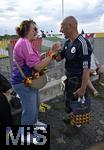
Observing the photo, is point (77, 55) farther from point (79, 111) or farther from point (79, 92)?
point (79, 111)

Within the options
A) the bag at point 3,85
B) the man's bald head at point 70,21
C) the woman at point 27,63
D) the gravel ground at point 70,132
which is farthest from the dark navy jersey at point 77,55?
the bag at point 3,85

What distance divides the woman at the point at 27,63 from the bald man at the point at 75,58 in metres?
0.37

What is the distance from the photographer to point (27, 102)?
5625 millimetres

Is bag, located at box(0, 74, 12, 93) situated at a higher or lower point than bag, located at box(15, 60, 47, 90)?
higher

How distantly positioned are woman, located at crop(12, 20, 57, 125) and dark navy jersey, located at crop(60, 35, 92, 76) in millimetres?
331

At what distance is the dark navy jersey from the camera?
5621 millimetres

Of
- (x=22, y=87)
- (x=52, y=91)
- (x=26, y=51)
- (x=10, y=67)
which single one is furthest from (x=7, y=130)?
(x=52, y=91)

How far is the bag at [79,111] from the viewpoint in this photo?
19.6ft

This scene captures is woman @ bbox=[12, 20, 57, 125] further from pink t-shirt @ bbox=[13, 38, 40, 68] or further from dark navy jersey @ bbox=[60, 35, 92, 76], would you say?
dark navy jersey @ bbox=[60, 35, 92, 76]

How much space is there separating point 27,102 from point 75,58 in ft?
3.30

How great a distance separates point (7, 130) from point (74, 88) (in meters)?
1.46

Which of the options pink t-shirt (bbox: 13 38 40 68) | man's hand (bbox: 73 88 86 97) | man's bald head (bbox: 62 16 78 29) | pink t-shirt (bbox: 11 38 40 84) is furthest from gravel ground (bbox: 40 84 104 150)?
man's bald head (bbox: 62 16 78 29)

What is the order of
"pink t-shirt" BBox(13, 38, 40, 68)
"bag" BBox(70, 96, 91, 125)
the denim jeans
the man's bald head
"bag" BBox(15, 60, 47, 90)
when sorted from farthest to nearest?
"bag" BBox(70, 96, 91, 125)
the man's bald head
the denim jeans
"bag" BBox(15, 60, 47, 90)
"pink t-shirt" BBox(13, 38, 40, 68)

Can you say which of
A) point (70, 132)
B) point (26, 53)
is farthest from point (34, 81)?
point (70, 132)
